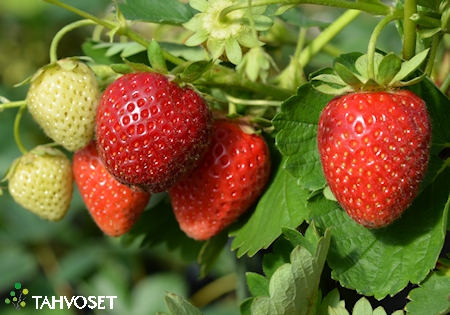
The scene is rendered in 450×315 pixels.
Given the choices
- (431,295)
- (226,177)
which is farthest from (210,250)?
(431,295)

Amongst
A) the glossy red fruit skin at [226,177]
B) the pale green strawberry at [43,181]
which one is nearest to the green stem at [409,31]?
the glossy red fruit skin at [226,177]

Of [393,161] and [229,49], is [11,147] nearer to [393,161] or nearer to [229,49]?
[229,49]

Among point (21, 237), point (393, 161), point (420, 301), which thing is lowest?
point (21, 237)

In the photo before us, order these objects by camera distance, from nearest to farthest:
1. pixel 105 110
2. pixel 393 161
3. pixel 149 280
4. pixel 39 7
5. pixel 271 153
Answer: pixel 393 161 → pixel 105 110 → pixel 271 153 → pixel 149 280 → pixel 39 7

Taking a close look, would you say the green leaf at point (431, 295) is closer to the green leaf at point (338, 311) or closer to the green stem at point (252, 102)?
the green leaf at point (338, 311)

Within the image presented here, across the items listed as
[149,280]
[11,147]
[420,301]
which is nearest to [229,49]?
[420,301]

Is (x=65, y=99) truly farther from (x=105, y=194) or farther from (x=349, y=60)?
(x=349, y=60)
